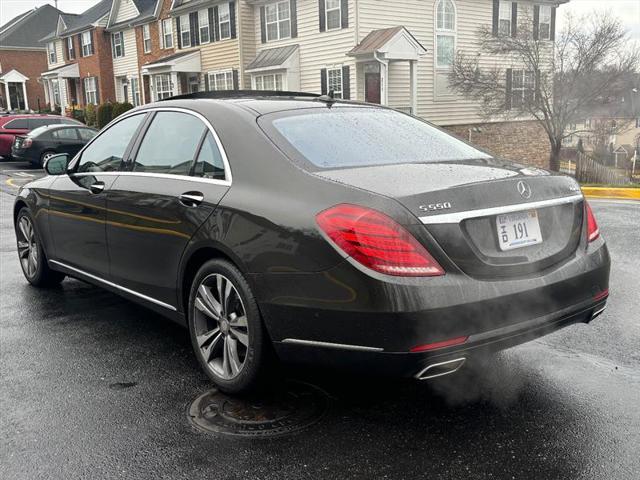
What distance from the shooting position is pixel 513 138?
27.3 metres

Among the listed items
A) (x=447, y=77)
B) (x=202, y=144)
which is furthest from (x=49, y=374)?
(x=447, y=77)

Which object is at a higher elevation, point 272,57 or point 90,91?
point 272,57

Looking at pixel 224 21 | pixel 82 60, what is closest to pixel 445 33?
pixel 224 21

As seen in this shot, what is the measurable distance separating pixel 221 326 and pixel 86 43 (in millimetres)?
43765

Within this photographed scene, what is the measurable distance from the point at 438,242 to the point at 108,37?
42592mm

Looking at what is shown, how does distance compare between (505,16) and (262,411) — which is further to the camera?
(505,16)

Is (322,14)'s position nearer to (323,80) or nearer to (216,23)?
(323,80)

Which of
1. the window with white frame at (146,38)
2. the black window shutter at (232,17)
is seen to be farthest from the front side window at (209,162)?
the window with white frame at (146,38)

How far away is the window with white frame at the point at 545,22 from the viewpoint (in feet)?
88.6

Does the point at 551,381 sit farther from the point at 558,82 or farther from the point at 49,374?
the point at 558,82

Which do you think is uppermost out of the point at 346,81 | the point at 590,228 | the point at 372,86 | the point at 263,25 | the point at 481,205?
the point at 263,25

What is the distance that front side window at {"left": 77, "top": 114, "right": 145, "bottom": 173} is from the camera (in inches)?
185

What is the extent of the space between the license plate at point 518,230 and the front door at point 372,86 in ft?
67.5

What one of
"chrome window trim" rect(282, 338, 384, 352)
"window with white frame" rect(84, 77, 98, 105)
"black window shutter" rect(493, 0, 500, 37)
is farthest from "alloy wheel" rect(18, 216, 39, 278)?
"window with white frame" rect(84, 77, 98, 105)
